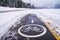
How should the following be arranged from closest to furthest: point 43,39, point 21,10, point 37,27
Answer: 1. point 43,39
2. point 37,27
3. point 21,10

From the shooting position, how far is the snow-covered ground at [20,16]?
1157 millimetres

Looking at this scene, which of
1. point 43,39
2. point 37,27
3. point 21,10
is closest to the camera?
Answer: point 43,39

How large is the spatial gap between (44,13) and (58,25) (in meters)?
0.22

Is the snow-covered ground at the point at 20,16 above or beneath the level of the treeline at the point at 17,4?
beneath

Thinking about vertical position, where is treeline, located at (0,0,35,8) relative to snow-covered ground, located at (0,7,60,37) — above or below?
above

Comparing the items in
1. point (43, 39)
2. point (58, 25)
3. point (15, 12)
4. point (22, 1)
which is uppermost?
point (22, 1)

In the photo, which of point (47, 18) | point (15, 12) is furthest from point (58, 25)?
A: point (15, 12)

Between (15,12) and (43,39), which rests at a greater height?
(15,12)

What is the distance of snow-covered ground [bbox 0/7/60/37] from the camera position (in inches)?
45.6

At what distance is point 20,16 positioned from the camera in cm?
123

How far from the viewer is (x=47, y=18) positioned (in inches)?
46.8

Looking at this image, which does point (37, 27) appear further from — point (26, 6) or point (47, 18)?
point (26, 6)

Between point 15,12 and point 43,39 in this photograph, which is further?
point 15,12

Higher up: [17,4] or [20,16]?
[17,4]
